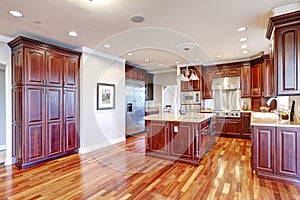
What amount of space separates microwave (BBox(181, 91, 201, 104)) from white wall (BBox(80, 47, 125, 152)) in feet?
7.78

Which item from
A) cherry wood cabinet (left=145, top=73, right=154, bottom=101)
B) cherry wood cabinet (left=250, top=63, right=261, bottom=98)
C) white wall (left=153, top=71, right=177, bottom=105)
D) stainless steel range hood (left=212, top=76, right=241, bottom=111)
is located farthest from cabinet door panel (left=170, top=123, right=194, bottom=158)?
white wall (left=153, top=71, right=177, bottom=105)

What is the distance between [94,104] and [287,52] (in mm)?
4266

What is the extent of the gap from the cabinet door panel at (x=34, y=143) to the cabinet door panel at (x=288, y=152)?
4345 millimetres

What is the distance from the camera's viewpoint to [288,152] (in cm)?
271

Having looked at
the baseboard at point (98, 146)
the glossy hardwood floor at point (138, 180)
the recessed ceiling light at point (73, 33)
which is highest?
the recessed ceiling light at point (73, 33)

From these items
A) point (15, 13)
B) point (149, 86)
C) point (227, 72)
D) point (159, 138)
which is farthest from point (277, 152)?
point (149, 86)

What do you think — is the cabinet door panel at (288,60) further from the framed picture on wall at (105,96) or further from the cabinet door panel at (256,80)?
the framed picture on wall at (105,96)

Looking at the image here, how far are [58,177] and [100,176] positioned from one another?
28.0 inches

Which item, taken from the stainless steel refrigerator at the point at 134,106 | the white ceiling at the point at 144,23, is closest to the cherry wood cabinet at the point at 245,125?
the white ceiling at the point at 144,23

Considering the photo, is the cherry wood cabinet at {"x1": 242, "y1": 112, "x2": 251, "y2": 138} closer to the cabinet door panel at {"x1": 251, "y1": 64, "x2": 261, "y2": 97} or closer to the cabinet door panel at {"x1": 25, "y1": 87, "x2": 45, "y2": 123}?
the cabinet door panel at {"x1": 251, "y1": 64, "x2": 261, "y2": 97}

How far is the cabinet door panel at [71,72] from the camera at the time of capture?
4.17 m

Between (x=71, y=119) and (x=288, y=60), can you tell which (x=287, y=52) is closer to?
(x=288, y=60)

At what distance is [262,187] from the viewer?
2.61 metres

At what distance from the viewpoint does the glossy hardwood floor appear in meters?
2.44
